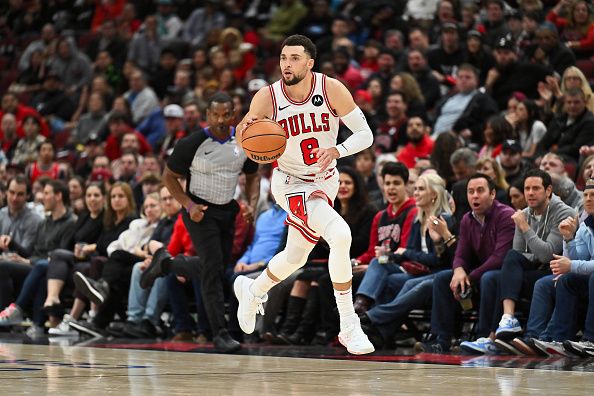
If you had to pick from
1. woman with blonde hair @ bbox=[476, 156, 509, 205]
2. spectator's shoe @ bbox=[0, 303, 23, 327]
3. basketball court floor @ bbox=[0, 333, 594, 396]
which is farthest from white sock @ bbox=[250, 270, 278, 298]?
spectator's shoe @ bbox=[0, 303, 23, 327]

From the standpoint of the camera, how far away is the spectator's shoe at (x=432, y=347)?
8.22 m

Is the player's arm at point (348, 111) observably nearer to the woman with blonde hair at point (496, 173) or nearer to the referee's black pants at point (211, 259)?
the referee's black pants at point (211, 259)

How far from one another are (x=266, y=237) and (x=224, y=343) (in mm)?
1854

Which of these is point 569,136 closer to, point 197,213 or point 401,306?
point 401,306

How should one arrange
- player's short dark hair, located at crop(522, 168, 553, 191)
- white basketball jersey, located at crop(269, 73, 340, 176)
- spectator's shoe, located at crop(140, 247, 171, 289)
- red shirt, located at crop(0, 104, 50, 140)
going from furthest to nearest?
red shirt, located at crop(0, 104, 50, 140), spectator's shoe, located at crop(140, 247, 171, 289), player's short dark hair, located at crop(522, 168, 553, 191), white basketball jersey, located at crop(269, 73, 340, 176)

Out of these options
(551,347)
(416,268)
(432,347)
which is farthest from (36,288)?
(551,347)

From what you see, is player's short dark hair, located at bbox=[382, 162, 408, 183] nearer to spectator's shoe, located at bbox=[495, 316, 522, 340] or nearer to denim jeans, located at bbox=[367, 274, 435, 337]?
denim jeans, located at bbox=[367, 274, 435, 337]

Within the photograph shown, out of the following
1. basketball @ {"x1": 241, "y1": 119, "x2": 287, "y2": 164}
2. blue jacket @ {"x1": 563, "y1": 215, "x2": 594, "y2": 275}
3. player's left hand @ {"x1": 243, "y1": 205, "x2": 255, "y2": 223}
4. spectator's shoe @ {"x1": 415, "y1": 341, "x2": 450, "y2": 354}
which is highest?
basketball @ {"x1": 241, "y1": 119, "x2": 287, "y2": 164}

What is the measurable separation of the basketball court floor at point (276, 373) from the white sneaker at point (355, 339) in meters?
0.11

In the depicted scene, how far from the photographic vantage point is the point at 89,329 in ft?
34.4

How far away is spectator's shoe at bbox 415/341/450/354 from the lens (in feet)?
27.0

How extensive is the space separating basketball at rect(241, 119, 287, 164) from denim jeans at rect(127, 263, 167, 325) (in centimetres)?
387

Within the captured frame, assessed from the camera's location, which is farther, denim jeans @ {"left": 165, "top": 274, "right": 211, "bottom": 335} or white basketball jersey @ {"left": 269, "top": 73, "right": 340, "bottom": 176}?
denim jeans @ {"left": 165, "top": 274, "right": 211, "bottom": 335}

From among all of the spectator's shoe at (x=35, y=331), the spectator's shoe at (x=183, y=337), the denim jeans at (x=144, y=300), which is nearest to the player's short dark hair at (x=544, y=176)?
the spectator's shoe at (x=183, y=337)
